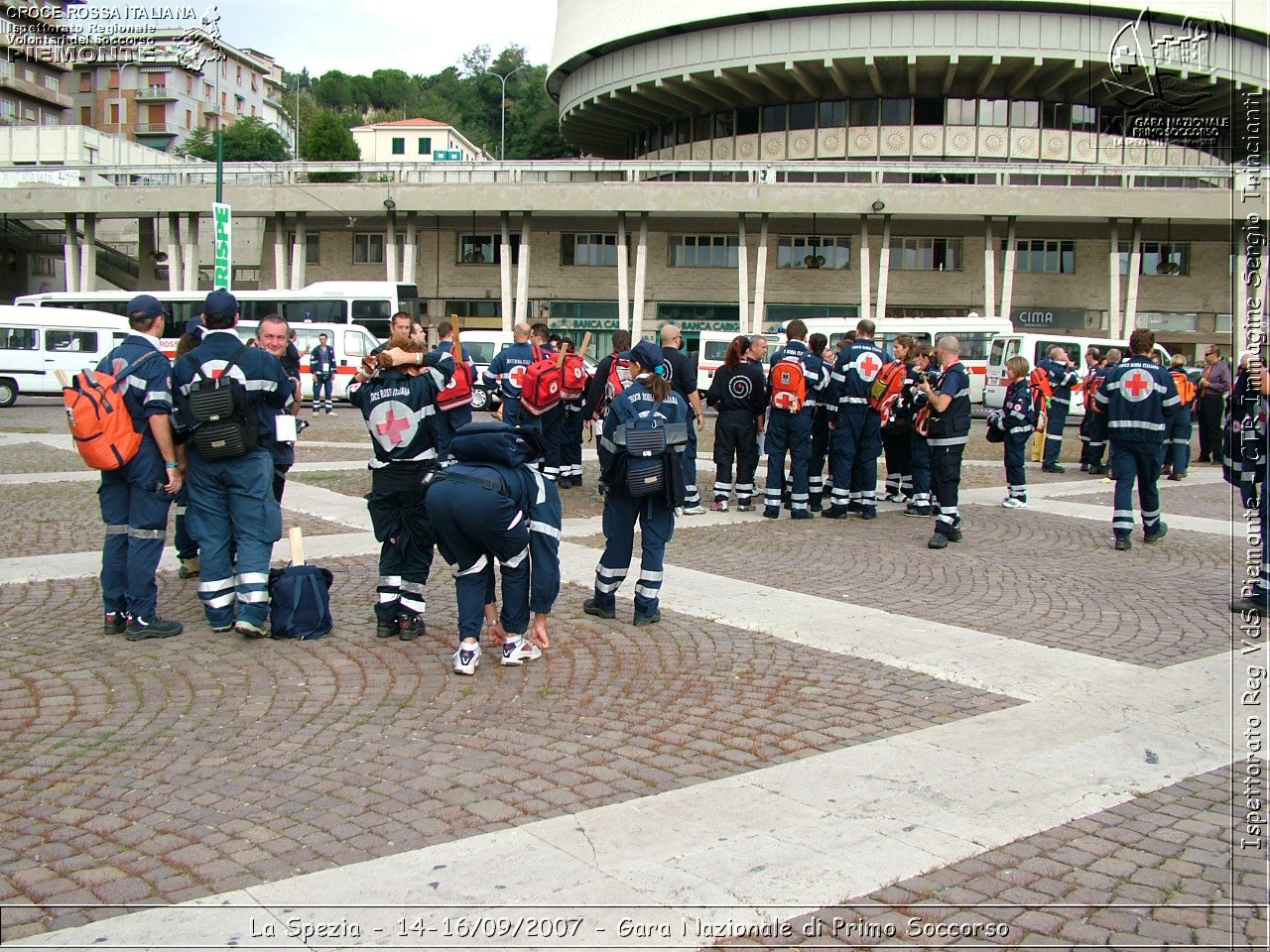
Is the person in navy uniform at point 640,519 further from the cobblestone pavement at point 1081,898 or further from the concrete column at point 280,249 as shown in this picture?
the concrete column at point 280,249

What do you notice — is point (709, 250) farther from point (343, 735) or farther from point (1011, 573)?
point (343, 735)

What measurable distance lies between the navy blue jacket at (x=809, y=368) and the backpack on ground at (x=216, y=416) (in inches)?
263

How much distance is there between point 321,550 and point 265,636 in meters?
2.90

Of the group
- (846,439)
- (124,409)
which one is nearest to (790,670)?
(124,409)

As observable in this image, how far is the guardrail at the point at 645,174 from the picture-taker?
44625 mm

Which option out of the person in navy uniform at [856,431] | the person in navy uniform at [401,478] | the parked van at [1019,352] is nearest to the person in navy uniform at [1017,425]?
the person in navy uniform at [856,431]

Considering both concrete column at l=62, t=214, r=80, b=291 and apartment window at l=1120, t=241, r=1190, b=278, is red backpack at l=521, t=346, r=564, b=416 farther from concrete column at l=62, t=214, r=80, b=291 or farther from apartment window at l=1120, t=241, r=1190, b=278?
concrete column at l=62, t=214, r=80, b=291

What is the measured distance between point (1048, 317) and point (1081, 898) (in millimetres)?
48339

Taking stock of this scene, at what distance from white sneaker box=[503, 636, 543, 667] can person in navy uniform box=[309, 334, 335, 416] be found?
Result: 22.4 m

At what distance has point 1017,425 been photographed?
1380cm

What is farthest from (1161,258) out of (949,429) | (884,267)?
(949,429)

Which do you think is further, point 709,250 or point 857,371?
point 709,250

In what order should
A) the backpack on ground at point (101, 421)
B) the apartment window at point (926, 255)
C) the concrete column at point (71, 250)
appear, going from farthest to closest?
the apartment window at point (926, 255) < the concrete column at point (71, 250) < the backpack on ground at point (101, 421)

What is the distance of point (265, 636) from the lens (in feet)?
22.9
